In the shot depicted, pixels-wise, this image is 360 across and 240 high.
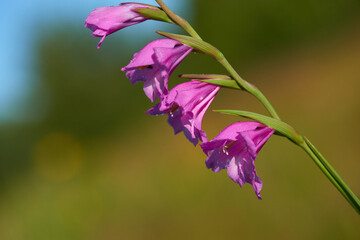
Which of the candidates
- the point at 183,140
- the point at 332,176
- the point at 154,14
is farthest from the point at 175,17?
the point at 183,140

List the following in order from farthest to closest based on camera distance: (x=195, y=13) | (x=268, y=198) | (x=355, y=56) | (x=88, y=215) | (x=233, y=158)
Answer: (x=195, y=13)
(x=355, y=56)
(x=88, y=215)
(x=268, y=198)
(x=233, y=158)

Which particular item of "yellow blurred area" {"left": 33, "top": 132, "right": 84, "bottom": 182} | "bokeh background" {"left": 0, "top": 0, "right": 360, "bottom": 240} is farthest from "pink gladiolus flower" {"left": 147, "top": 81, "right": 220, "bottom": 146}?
"yellow blurred area" {"left": 33, "top": 132, "right": 84, "bottom": 182}

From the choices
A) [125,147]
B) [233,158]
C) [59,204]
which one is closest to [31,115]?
[125,147]

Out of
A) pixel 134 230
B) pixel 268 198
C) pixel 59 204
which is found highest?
pixel 268 198

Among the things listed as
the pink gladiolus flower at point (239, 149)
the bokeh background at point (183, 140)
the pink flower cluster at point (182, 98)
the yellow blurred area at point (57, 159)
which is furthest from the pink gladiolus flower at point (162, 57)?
the yellow blurred area at point (57, 159)

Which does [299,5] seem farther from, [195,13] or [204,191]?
[204,191]

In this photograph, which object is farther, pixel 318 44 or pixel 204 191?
pixel 318 44

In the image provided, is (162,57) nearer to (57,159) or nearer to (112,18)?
(112,18)

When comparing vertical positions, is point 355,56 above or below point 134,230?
above
